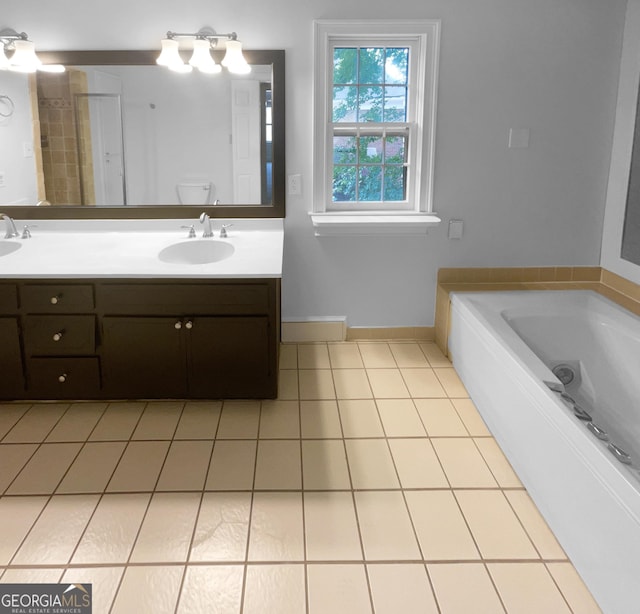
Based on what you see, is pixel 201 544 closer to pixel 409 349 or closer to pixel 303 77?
pixel 409 349

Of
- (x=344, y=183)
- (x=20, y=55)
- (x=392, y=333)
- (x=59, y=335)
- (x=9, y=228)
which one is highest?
(x=20, y=55)

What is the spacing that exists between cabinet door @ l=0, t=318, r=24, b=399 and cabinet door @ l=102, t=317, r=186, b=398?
39cm

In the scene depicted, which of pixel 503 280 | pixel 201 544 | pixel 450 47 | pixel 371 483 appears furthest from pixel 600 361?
pixel 201 544

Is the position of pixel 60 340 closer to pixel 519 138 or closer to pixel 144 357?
pixel 144 357

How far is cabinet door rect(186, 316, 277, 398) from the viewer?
2.92m

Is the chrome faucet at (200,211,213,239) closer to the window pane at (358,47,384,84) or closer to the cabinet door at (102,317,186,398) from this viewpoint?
the cabinet door at (102,317,186,398)

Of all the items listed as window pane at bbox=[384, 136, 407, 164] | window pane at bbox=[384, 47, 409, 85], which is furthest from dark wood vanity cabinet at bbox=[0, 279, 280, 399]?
window pane at bbox=[384, 47, 409, 85]

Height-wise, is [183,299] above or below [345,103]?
below

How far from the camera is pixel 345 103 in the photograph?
360 centimetres

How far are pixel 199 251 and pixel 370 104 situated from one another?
1257 millimetres

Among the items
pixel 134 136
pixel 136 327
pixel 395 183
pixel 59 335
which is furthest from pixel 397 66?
pixel 59 335

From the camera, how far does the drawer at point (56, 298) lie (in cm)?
288

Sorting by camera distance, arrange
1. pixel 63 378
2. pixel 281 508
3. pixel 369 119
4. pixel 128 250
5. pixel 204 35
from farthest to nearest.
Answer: pixel 369 119 → pixel 204 35 → pixel 128 250 → pixel 63 378 → pixel 281 508

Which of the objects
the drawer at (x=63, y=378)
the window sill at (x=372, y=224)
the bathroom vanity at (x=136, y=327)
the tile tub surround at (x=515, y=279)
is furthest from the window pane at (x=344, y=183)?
the drawer at (x=63, y=378)
